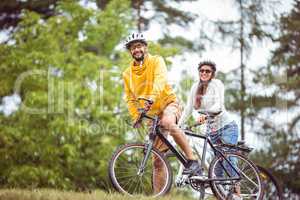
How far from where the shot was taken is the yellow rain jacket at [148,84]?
23.2ft

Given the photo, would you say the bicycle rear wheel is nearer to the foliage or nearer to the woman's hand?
the woman's hand

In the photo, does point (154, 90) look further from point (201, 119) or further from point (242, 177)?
point (242, 177)

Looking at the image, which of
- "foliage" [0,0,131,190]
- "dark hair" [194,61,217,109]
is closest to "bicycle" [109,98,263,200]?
"dark hair" [194,61,217,109]

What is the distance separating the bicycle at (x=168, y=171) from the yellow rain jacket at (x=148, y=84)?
1.28ft

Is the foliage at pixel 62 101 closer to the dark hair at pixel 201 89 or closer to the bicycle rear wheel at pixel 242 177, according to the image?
the dark hair at pixel 201 89

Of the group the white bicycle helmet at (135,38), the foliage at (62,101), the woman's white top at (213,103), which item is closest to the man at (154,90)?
the white bicycle helmet at (135,38)

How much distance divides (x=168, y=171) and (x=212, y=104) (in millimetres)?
1096

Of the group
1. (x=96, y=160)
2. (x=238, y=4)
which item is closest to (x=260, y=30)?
(x=238, y=4)

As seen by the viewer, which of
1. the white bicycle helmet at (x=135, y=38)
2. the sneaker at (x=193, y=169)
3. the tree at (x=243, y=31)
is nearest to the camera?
the sneaker at (x=193, y=169)

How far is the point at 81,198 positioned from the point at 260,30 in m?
13.7

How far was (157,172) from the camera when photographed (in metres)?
7.09

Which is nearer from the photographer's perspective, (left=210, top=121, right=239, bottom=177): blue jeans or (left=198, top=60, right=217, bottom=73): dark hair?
(left=198, top=60, right=217, bottom=73): dark hair

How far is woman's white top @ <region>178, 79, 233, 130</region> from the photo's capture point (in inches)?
285

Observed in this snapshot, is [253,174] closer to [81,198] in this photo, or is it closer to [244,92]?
[81,198]
